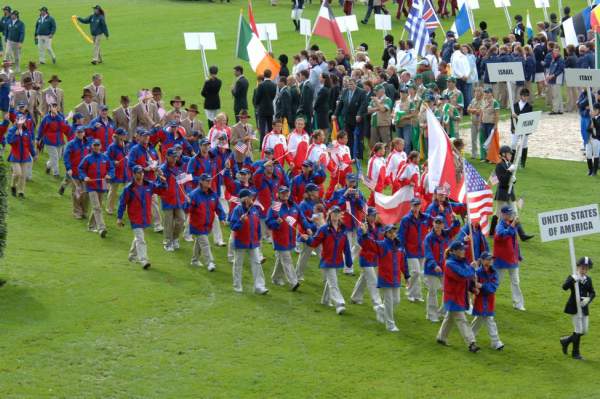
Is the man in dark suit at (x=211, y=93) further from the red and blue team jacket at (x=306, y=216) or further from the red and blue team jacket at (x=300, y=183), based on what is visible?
the red and blue team jacket at (x=306, y=216)

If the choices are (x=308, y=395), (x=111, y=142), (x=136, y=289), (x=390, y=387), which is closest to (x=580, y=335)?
(x=390, y=387)

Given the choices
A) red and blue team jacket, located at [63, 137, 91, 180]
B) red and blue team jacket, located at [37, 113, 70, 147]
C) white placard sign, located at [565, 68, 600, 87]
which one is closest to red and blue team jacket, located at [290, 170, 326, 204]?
red and blue team jacket, located at [63, 137, 91, 180]

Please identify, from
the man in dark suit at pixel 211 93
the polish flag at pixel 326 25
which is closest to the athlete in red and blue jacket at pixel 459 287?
the man in dark suit at pixel 211 93

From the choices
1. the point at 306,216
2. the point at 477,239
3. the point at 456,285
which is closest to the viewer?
the point at 456,285

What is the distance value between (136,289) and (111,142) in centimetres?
739

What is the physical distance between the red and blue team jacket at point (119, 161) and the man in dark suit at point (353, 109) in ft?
26.4

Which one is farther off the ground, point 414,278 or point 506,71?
point 506,71

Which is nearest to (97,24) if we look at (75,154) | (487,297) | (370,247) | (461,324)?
(75,154)

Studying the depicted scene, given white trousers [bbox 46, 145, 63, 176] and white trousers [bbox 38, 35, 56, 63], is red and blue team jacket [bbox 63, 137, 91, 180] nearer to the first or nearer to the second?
white trousers [bbox 46, 145, 63, 176]

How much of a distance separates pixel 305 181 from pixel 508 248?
5.16 m

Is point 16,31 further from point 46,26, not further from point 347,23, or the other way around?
point 347,23

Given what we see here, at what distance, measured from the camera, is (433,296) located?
2467 centimetres

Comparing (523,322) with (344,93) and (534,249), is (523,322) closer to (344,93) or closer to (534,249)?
(534,249)

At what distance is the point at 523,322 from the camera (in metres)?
24.8
